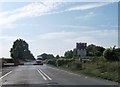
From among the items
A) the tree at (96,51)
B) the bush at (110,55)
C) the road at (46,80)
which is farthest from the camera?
the tree at (96,51)

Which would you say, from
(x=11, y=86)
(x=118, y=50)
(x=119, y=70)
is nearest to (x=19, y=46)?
(x=118, y=50)

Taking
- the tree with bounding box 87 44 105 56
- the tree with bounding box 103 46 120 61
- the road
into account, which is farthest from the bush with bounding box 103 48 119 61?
the tree with bounding box 87 44 105 56

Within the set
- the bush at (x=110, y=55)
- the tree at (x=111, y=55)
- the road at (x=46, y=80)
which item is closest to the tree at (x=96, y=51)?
the tree at (x=111, y=55)

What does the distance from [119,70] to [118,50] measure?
123 ft

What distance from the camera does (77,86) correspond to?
23453 millimetres

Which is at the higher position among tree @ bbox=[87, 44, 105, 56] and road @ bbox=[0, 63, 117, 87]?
tree @ bbox=[87, 44, 105, 56]

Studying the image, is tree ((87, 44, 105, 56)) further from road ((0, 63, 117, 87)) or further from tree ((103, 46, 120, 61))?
road ((0, 63, 117, 87))

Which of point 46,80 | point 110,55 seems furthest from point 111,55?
point 46,80

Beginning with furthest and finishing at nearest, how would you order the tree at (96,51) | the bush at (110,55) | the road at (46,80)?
the tree at (96,51)
the bush at (110,55)
the road at (46,80)

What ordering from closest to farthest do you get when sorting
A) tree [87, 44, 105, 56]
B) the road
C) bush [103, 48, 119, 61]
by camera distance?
the road → bush [103, 48, 119, 61] → tree [87, 44, 105, 56]

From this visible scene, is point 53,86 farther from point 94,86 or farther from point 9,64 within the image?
point 9,64


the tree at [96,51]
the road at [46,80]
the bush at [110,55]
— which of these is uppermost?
the tree at [96,51]

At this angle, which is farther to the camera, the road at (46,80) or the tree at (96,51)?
the tree at (96,51)

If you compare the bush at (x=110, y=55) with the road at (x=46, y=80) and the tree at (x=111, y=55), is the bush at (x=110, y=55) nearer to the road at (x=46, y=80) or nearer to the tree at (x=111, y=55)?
the tree at (x=111, y=55)
